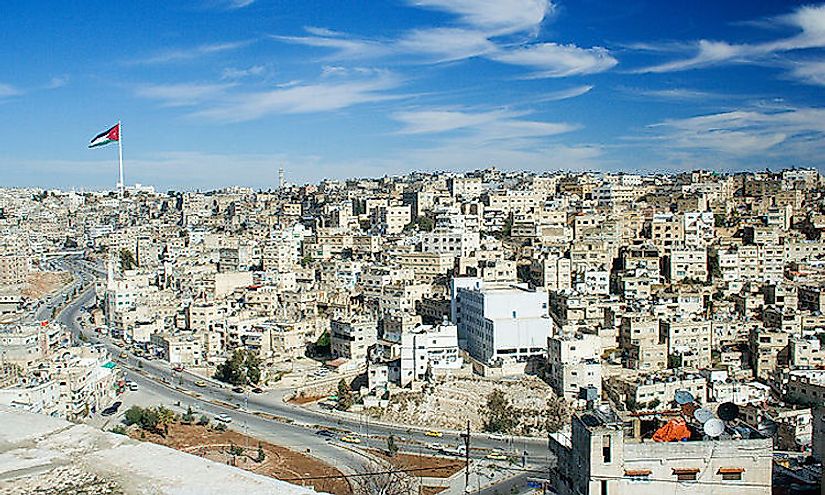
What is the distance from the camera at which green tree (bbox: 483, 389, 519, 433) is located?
40.1 feet

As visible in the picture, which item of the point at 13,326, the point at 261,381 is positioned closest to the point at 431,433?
the point at 261,381

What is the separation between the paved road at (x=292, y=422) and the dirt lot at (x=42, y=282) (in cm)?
927

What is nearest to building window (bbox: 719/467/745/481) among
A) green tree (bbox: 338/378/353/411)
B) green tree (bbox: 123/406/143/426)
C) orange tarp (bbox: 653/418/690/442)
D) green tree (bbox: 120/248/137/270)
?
orange tarp (bbox: 653/418/690/442)

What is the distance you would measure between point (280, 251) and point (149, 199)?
23300 mm

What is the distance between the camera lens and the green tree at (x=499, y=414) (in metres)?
12.2

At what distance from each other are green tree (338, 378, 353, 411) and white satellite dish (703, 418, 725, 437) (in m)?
8.97

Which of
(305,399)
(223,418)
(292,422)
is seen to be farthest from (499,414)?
(223,418)

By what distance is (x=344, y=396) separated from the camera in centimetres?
1330

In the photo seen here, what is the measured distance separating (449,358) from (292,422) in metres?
2.69

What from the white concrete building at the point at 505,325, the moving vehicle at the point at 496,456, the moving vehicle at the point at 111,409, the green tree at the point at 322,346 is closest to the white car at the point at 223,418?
the moving vehicle at the point at 111,409

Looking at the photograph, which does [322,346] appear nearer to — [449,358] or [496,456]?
[449,358]

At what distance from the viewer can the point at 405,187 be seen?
119 feet

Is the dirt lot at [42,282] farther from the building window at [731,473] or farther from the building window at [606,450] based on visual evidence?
the building window at [731,473]

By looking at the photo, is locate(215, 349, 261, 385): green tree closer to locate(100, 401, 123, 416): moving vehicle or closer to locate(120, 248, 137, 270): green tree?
locate(100, 401, 123, 416): moving vehicle
